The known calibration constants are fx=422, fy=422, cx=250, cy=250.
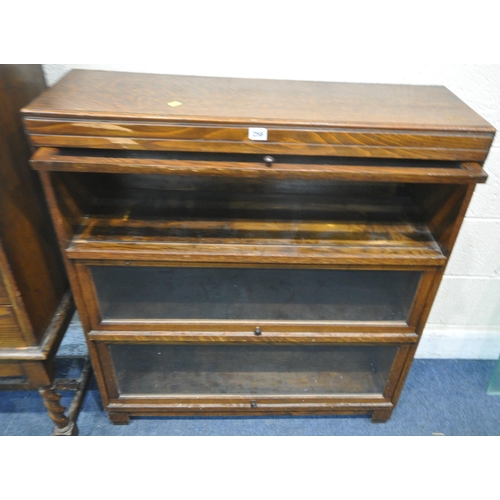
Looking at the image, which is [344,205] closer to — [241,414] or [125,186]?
[125,186]

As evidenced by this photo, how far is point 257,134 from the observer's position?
66cm

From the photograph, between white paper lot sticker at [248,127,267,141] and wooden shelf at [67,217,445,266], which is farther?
wooden shelf at [67,217,445,266]

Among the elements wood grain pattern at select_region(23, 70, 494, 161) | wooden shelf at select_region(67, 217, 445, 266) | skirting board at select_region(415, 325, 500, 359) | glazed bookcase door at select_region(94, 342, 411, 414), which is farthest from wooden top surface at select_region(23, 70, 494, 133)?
skirting board at select_region(415, 325, 500, 359)

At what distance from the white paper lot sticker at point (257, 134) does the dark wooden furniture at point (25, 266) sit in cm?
42

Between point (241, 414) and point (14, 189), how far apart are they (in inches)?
29.7

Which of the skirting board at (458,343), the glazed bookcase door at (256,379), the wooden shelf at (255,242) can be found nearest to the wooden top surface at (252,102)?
the wooden shelf at (255,242)

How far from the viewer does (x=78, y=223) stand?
2.65 ft

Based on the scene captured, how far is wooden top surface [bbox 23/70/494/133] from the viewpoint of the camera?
66 cm

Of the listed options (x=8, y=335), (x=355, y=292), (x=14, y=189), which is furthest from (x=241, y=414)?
(x=14, y=189)

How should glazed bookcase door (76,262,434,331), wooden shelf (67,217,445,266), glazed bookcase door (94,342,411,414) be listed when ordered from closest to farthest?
wooden shelf (67,217,445,266) < glazed bookcase door (76,262,434,331) < glazed bookcase door (94,342,411,414)

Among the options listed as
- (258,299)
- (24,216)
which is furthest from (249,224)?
(24,216)

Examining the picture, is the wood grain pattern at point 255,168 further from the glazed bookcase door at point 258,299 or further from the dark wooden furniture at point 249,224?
the glazed bookcase door at point 258,299

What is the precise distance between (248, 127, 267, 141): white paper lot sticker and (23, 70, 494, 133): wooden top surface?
12mm

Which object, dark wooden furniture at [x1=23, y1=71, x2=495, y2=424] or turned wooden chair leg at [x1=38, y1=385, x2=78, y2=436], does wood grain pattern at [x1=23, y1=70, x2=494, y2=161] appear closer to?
dark wooden furniture at [x1=23, y1=71, x2=495, y2=424]
